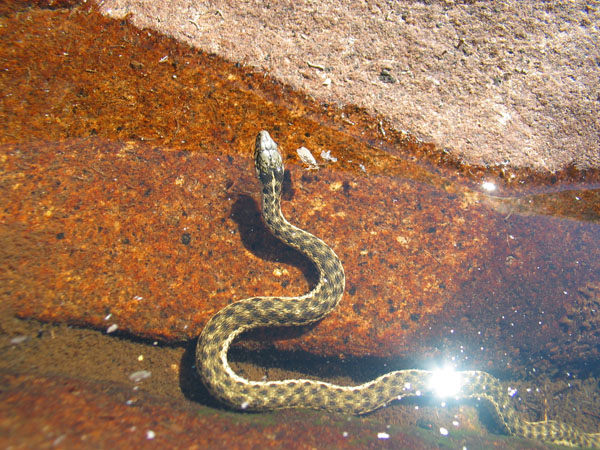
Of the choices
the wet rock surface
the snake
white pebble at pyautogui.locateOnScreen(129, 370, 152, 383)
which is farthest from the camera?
the snake

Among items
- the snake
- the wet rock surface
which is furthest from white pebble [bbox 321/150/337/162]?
the snake

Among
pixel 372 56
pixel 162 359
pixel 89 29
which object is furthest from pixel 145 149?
pixel 372 56

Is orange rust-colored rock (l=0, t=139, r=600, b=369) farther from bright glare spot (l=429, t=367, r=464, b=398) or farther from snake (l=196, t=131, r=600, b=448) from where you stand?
bright glare spot (l=429, t=367, r=464, b=398)

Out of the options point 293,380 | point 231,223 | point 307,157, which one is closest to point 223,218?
point 231,223

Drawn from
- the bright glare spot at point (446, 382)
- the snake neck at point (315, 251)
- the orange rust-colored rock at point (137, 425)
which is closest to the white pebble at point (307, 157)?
the snake neck at point (315, 251)

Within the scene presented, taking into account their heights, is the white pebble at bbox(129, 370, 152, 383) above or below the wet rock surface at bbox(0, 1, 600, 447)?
below

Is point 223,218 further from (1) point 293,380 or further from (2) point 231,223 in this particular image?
(1) point 293,380

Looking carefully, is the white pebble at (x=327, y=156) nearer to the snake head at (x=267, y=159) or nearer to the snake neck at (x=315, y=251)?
the snake head at (x=267, y=159)
